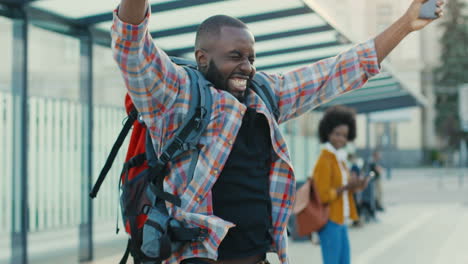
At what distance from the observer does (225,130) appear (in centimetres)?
187

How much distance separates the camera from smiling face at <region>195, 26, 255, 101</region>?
1.94 meters

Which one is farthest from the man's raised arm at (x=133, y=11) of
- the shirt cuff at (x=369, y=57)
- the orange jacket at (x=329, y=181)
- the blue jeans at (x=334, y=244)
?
the orange jacket at (x=329, y=181)

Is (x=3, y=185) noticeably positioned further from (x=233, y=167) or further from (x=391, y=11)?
(x=391, y=11)

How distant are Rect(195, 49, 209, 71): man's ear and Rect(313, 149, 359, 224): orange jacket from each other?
120 inches

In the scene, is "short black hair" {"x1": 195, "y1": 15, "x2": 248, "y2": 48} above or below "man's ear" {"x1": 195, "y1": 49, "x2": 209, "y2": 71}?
above

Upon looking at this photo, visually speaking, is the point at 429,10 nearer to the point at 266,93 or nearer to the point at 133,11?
the point at 266,93

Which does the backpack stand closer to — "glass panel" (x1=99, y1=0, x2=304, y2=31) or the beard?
the beard

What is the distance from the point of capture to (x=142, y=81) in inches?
68.8

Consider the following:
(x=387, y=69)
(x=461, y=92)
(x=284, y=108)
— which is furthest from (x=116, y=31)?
(x=461, y=92)

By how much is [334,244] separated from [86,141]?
3.08 meters

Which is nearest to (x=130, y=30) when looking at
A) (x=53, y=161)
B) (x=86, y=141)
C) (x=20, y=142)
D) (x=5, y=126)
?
(x=5, y=126)

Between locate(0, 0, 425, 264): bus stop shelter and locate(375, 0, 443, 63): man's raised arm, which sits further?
locate(0, 0, 425, 264): bus stop shelter

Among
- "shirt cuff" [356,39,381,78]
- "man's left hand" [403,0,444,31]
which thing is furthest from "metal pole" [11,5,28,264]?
"man's left hand" [403,0,444,31]

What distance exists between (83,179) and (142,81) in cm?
510
